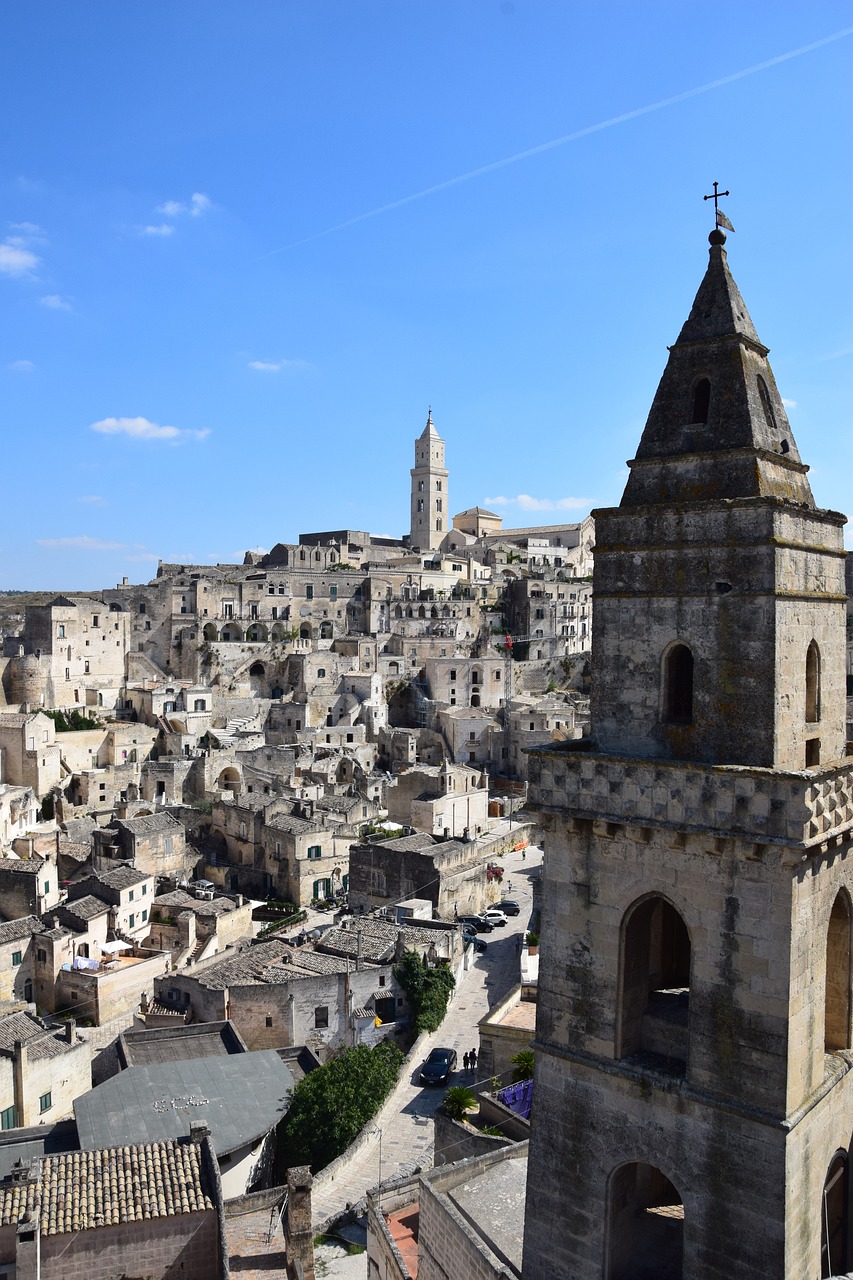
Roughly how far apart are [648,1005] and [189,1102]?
14412 millimetres

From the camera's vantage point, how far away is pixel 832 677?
30.2ft

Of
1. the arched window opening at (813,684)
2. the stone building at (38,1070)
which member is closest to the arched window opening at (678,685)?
the arched window opening at (813,684)

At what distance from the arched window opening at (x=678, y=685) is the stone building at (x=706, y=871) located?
0.02 m

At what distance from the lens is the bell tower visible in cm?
10069

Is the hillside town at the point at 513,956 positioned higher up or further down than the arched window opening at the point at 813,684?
further down

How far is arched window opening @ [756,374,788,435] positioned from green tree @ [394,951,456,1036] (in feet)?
68.6

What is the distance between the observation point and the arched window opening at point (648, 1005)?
28.8 ft

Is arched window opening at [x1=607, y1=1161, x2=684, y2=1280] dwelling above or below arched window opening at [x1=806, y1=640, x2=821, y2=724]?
below

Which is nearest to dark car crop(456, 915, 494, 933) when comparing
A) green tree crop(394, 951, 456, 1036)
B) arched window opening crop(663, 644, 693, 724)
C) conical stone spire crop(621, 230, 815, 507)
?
green tree crop(394, 951, 456, 1036)

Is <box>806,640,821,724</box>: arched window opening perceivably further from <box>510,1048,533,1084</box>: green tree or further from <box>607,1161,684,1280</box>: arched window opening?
<box>510,1048,533,1084</box>: green tree

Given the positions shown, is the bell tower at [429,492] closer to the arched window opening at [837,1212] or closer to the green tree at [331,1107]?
the green tree at [331,1107]

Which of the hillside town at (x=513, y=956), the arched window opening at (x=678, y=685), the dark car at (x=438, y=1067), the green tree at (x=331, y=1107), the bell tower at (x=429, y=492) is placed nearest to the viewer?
the hillside town at (x=513, y=956)

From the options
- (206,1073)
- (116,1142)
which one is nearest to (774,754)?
(116,1142)

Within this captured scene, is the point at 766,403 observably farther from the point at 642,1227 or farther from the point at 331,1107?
the point at 331,1107
